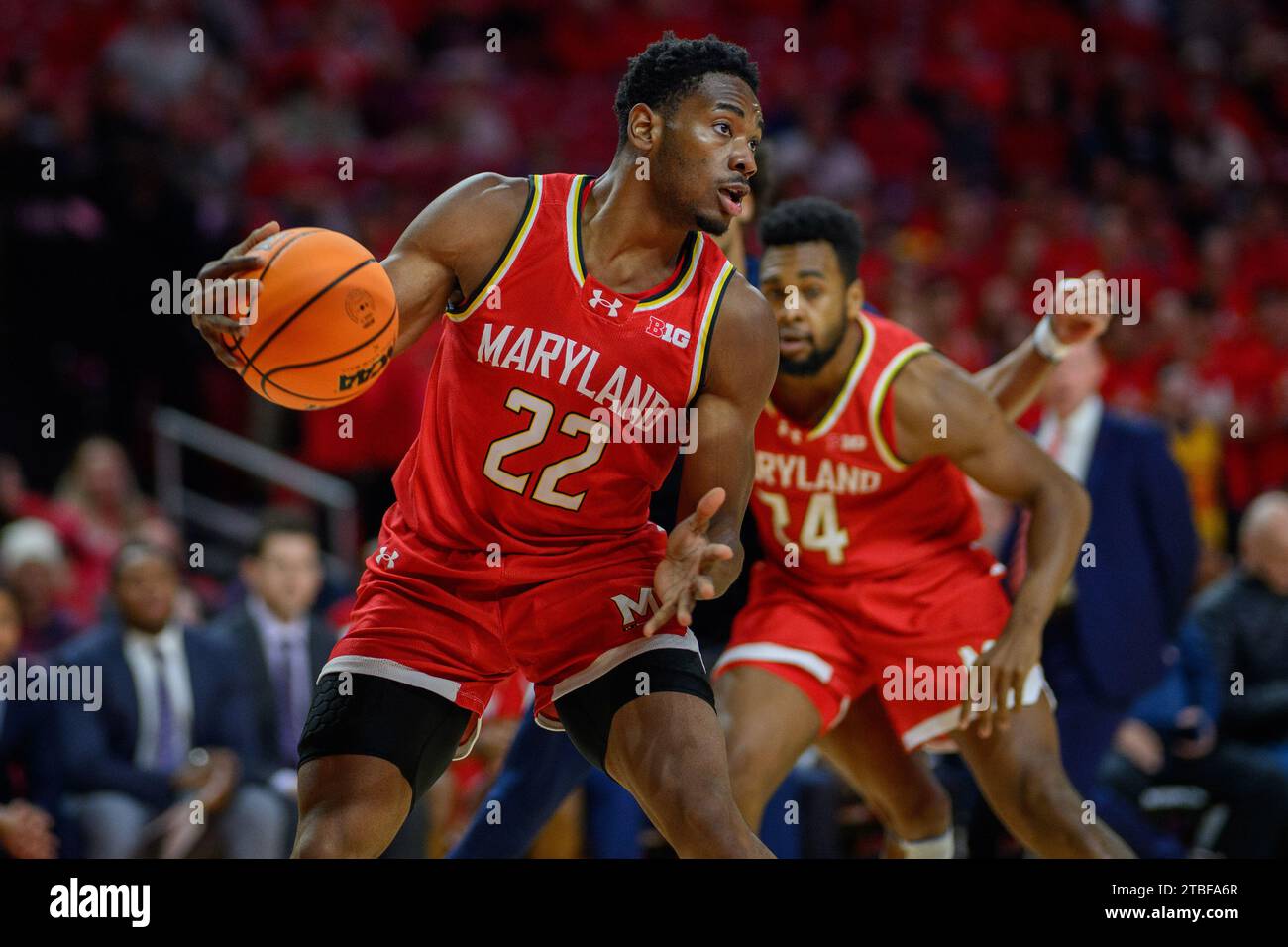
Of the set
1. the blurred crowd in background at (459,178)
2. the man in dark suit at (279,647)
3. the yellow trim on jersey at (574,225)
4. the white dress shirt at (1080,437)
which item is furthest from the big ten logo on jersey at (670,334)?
the man in dark suit at (279,647)

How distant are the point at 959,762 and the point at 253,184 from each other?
607 cm

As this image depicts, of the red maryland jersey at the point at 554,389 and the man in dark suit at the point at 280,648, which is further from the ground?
the red maryland jersey at the point at 554,389

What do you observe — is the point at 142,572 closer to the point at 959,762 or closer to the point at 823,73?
the point at 959,762

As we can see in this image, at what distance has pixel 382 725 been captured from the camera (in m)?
3.55

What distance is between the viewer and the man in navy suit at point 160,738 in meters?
6.19

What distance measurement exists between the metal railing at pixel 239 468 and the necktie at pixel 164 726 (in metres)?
2.51

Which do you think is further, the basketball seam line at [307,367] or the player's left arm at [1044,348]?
the player's left arm at [1044,348]

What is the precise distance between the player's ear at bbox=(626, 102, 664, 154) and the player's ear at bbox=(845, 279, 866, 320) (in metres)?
1.11

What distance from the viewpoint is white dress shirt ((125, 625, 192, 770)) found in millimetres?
6496

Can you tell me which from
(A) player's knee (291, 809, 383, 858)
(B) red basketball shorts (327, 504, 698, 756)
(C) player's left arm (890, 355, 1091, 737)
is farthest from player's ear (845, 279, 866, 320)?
(A) player's knee (291, 809, 383, 858)

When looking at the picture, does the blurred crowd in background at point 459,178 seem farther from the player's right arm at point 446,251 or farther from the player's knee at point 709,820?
the player's knee at point 709,820

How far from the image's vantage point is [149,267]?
910 centimetres

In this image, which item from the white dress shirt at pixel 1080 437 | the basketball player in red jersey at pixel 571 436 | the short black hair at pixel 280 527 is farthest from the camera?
the short black hair at pixel 280 527

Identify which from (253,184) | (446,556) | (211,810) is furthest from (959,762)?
(253,184)
